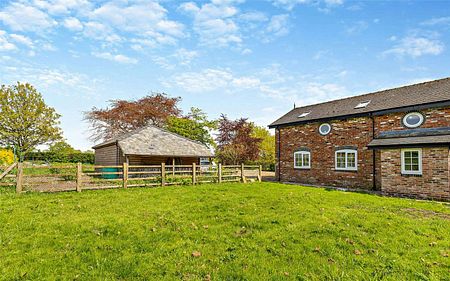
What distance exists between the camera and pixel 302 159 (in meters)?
18.2

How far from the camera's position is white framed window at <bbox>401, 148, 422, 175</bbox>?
11.9m

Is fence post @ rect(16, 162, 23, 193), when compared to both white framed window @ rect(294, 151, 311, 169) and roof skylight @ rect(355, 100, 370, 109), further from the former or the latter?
roof skylight @ rect(355, 100, 370, 109)

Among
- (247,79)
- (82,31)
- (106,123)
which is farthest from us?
(106,123)

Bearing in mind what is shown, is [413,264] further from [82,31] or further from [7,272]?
[82,31]

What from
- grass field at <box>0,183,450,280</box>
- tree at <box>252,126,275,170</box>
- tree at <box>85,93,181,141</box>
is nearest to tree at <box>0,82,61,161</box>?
tree at <box>85,93,181,141</box>

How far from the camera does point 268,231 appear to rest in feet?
19.3

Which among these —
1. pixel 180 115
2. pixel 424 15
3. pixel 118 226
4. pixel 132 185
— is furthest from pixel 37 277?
pixel 180 115

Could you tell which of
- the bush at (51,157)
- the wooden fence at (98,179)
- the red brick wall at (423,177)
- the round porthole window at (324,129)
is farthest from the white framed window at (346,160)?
the bush at (51,157)

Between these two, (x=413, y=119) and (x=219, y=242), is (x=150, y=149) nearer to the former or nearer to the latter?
(x=219, y=242)

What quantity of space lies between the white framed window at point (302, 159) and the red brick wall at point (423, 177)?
5.27m

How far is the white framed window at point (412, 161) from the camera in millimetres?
11859

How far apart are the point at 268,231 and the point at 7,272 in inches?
191

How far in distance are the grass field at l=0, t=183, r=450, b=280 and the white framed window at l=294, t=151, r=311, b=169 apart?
31.1 feet

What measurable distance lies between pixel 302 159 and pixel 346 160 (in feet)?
10.4
